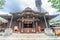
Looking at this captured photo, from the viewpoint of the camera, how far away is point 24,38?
12.0m

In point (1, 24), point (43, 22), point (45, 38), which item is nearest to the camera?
point (45, 38)

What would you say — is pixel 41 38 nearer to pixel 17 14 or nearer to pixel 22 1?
pixel 17 14

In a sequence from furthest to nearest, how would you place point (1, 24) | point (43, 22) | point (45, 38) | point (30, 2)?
point (30, 2) → point (1, 24) → point (43, 22) → point (45, 38)

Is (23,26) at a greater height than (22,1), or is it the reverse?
(22,1)

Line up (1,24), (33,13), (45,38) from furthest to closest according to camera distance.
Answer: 1. (1,24)
2. (33,13)
3. (45,38)

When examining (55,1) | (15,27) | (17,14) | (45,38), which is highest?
(55,1)

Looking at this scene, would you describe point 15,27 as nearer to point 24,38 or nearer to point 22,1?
point 24,38

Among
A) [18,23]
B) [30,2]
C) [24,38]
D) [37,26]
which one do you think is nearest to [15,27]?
[18,23]

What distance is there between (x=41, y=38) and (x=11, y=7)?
13.9m

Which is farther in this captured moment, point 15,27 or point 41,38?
point 15,27

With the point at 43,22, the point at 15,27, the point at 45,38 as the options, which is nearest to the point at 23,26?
the point at 15,27

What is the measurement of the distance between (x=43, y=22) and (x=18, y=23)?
3.16 m

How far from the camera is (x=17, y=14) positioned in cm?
1709

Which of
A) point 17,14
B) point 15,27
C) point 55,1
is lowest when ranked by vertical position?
point 15,27
